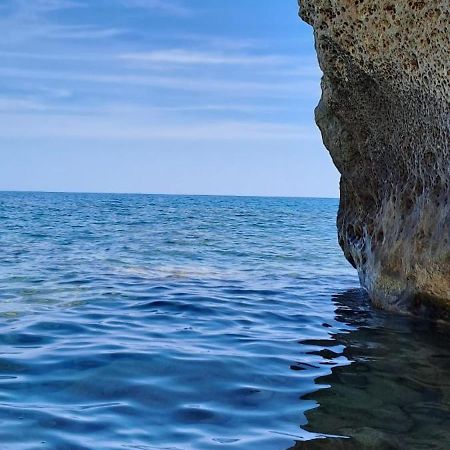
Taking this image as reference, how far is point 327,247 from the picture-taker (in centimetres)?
1811

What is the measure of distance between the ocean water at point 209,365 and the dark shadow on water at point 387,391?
13 mm

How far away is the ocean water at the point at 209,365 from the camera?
394 cm

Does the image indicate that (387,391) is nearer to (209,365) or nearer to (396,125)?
(209,365)

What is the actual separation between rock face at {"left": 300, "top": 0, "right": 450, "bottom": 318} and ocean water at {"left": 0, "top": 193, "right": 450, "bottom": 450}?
0.62 meters

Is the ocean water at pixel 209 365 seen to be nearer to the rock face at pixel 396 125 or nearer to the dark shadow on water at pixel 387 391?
the dark shadow on water at pixel 387 391

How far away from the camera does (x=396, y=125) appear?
769 cm

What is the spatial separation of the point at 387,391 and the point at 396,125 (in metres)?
3.80

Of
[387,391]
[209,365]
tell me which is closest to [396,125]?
[387,391]

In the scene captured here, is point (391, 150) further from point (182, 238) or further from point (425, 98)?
point (182, 238)

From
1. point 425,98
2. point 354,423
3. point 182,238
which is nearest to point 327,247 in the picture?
point 182,238

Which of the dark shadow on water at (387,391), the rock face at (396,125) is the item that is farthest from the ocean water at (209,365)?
the rock face at (396,125)

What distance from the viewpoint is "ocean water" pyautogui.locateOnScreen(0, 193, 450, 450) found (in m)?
3.94

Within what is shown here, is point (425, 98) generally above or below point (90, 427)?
above

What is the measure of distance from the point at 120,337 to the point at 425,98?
13.4 feet
